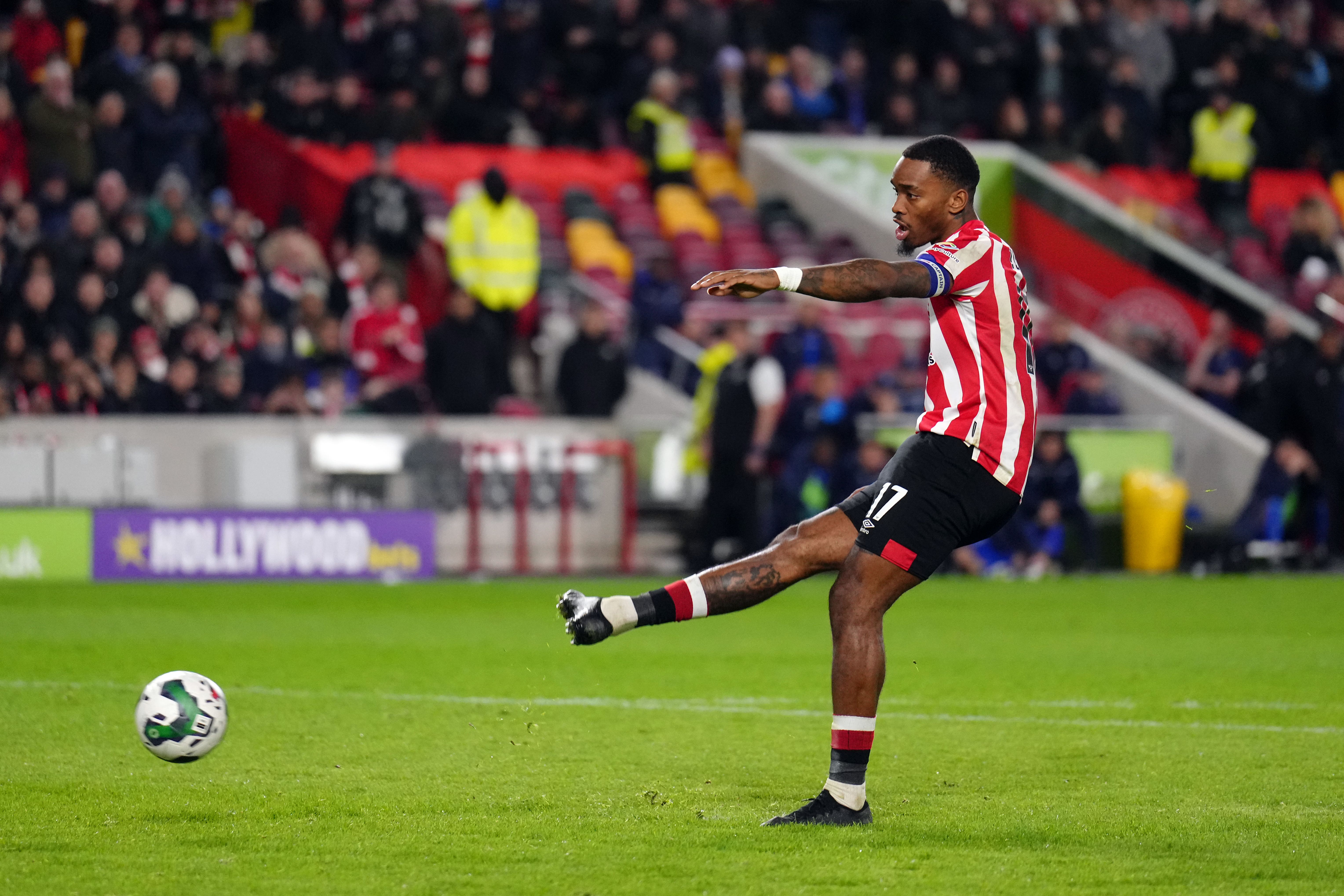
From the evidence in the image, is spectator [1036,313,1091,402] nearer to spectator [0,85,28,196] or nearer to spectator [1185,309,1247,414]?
spectator [1185,309,1247,414]

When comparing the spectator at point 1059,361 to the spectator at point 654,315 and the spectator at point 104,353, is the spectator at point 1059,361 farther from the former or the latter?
the spectator at point 104,353

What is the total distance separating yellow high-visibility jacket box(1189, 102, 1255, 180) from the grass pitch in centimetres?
1355

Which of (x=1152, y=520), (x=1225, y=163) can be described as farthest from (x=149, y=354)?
(x=1225, y=163)

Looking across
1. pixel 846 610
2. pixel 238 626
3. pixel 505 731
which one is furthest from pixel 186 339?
pixel 846 610

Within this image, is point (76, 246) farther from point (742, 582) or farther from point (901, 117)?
point (742, 582)

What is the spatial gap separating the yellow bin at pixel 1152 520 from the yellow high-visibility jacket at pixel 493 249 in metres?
6.07

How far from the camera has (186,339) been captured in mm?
17156

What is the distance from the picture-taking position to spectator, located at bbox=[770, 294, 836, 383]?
1861 centimetres

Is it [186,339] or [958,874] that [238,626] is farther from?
[958,874]

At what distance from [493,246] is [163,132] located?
3.60 m

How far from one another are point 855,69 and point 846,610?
2034 centimetres

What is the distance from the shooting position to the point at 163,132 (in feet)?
64.3

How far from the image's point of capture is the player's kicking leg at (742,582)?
6.07 metres

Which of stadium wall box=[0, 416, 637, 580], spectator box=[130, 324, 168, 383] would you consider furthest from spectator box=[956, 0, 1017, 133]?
spectator box=[130, 324, 168, 383]
